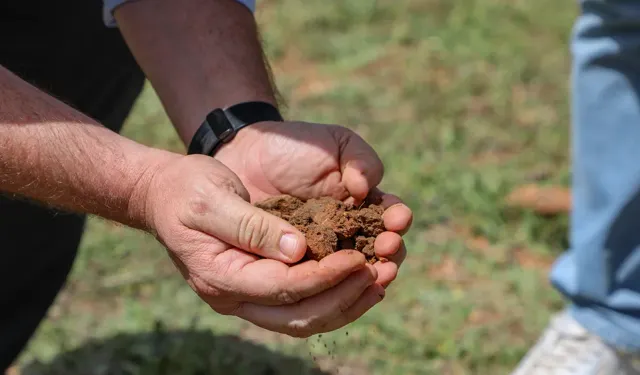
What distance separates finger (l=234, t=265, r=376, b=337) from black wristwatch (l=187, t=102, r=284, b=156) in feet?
1.57

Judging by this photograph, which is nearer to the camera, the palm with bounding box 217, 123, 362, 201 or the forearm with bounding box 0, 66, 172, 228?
the forearm with bounding box 0, 66, 172, 228

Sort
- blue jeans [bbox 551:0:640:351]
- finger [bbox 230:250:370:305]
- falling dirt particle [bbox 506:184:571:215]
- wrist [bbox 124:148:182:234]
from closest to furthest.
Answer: finger [bbox 230:250:370:305]
wrist [bbox 124:148:182:234]
blue jeans [bbox 551:0:640:351]
falling dirt particle [bbox 506:184:571:215]

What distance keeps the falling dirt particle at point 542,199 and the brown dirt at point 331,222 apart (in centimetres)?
188

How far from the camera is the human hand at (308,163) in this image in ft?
6.12

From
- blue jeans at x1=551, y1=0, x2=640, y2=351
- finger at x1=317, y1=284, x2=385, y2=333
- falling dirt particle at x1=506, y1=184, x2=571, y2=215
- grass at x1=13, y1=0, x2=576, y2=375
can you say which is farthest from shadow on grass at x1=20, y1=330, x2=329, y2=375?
falling dirt particle at x1=506, y1=184, x2=571, y2=215

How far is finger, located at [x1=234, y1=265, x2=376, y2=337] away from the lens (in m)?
1.63

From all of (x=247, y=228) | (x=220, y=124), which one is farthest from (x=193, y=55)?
(x=247, y=228)

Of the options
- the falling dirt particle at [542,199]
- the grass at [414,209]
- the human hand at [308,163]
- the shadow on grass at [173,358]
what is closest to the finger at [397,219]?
the human hand at [308,163]

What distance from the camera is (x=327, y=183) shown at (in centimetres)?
193

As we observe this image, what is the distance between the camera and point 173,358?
2756 millimetres

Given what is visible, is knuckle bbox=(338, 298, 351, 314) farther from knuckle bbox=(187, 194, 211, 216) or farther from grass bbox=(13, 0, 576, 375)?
grass bbox=(13, 0, 576, 375)

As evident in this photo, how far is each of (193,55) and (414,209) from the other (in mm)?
1739

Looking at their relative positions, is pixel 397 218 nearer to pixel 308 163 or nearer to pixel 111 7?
pixel 308 163

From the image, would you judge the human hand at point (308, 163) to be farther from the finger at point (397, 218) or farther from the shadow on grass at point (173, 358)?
the shadow on grass at point (173, 358)
